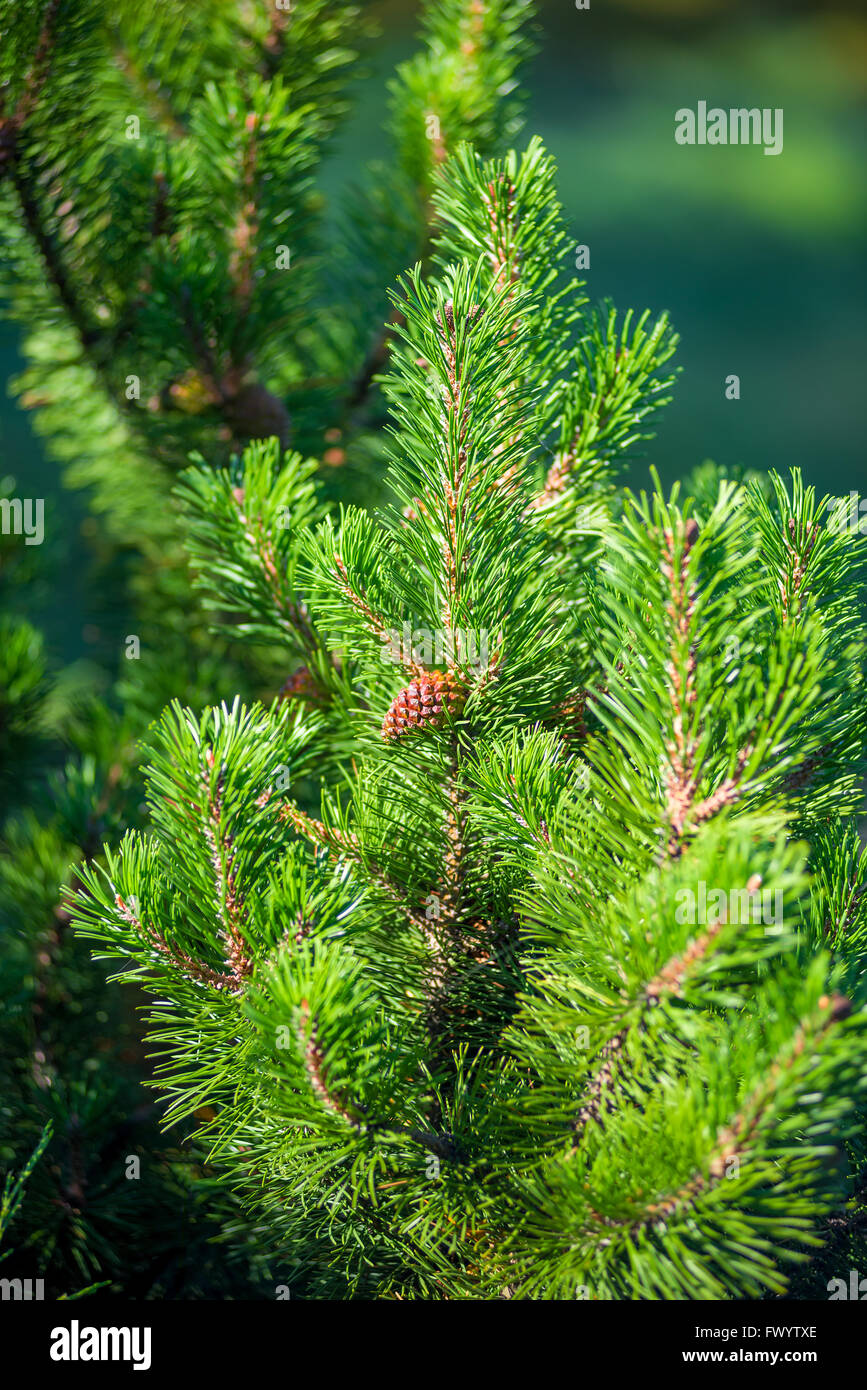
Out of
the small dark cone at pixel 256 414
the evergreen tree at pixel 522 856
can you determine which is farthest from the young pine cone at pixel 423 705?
the small dark cone at pixel 256 414

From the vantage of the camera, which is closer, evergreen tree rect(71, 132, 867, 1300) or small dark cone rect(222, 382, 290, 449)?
evergreen tree rect(71, 132, 867, 1300)

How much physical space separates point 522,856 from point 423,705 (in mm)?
57

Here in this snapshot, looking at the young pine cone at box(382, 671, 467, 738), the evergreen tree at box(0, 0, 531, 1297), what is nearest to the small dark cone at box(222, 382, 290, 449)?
the evergreen tree at box(0, 0, 531, 1297)

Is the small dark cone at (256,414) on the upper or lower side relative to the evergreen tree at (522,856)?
upper

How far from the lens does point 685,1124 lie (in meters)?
0.22

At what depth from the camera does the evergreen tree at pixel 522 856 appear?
230 millimetres

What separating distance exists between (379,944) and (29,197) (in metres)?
0.38

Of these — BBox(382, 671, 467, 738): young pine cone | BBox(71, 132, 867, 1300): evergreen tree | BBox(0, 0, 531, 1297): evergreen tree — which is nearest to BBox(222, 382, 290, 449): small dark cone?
BBox(0, 0, 531, 1297): evergreen tree

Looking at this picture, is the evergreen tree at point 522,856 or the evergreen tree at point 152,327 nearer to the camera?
the evergreen tree at point 522,856

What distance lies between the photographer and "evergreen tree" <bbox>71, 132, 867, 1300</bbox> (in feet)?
0.75

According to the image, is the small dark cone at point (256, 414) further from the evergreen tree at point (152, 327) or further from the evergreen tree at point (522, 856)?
the evergreen tree at point (522, 856)

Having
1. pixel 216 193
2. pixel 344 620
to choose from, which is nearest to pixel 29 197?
pixel 216 193

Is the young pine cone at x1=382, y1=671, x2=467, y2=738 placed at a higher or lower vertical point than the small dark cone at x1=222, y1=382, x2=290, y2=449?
lower

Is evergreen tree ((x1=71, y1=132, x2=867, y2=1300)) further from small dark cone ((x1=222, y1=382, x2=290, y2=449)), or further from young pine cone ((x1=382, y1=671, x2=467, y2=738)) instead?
small dark cone ((x1=222, y1=382, x2=290, y2=449))
